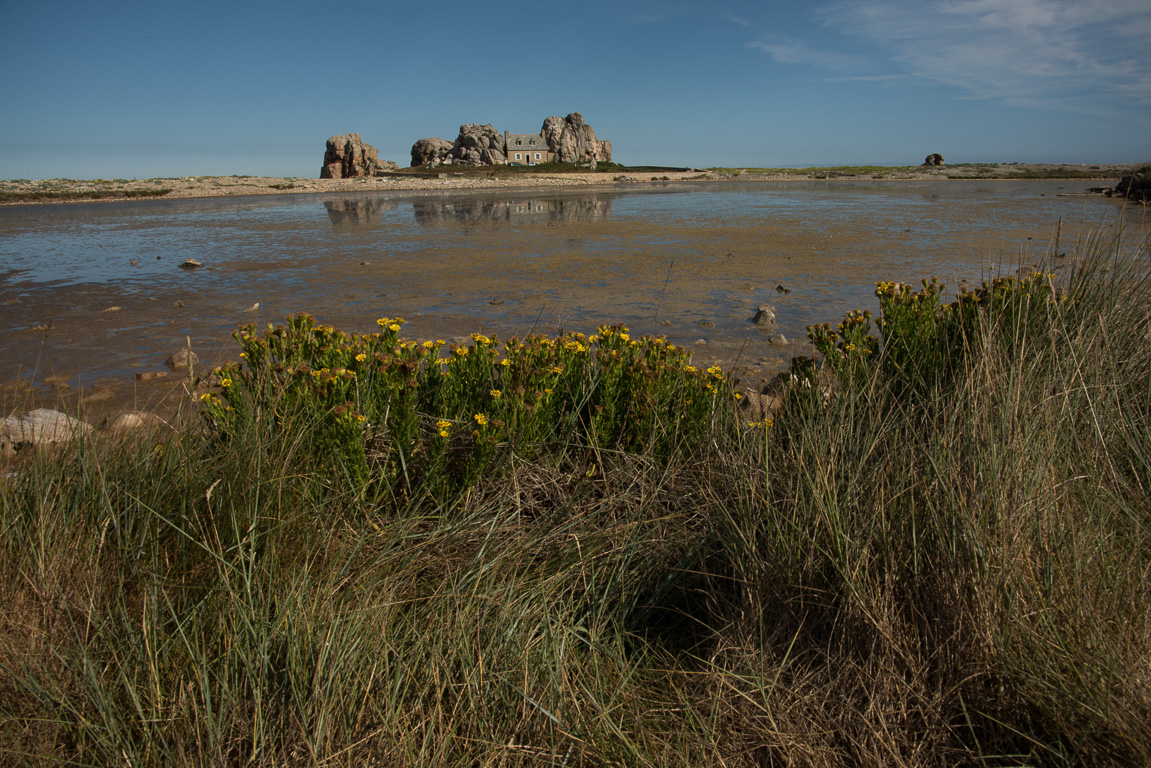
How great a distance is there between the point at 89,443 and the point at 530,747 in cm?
235

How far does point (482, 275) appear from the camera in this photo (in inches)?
442

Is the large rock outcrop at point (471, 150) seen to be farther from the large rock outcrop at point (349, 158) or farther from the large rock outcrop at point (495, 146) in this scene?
the large rock outcrop at point (349, 158)

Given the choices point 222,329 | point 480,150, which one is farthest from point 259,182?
point 222,329

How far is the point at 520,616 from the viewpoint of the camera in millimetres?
2059

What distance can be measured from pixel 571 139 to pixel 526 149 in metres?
8.21

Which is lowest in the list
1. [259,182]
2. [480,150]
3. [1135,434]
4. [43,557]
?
[43,557]

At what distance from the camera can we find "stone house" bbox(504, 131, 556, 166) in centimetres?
9600

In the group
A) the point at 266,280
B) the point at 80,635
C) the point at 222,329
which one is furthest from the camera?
the point at 266,280

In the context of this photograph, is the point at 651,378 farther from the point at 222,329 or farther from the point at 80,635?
the point at 222,329

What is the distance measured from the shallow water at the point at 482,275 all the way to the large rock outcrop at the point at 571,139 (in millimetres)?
83210

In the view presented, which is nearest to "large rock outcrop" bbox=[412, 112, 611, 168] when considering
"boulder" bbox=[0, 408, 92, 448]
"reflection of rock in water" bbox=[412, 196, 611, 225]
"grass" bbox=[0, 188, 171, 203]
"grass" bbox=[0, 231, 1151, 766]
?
"grass" bbox=[0, 188, 171, 203]

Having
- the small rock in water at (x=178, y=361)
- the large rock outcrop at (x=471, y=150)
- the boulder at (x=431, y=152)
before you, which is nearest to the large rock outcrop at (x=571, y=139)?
the large rock outcrop at (x=471, y=150)

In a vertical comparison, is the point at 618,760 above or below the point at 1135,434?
below

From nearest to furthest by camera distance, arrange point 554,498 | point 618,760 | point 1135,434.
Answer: point 618,760 < point 1135,434 < point 554,498
